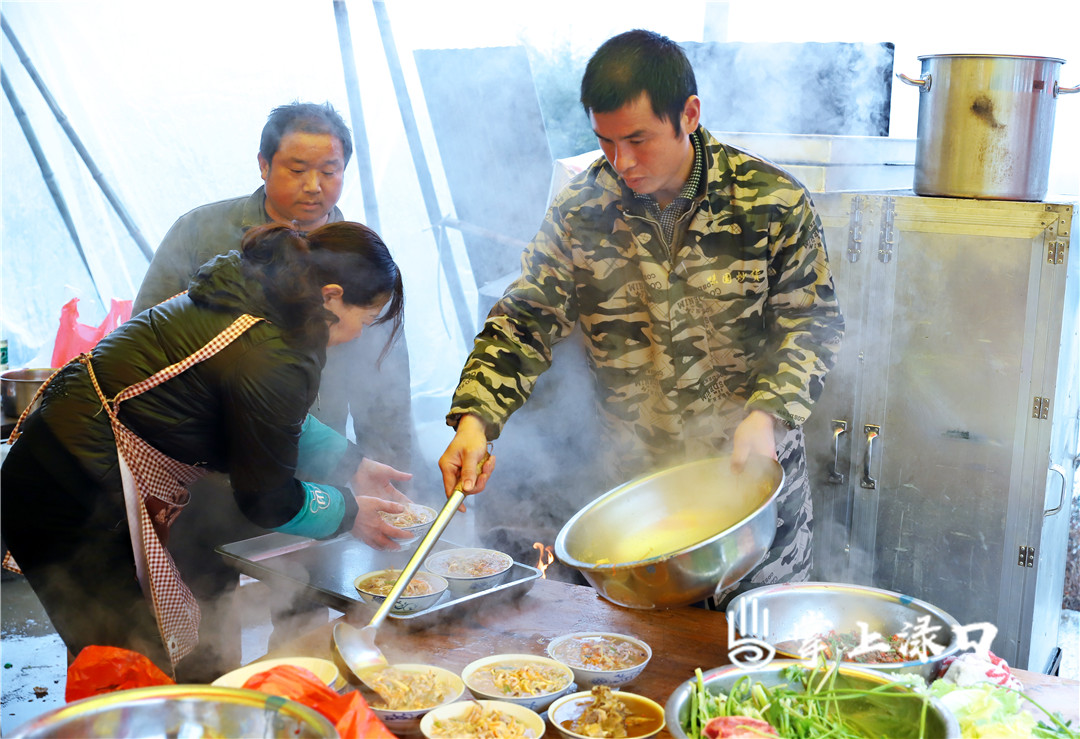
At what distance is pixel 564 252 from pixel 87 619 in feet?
4.70

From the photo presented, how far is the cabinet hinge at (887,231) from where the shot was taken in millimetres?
2764

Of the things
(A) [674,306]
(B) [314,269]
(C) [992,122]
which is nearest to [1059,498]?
(C) [992,122]

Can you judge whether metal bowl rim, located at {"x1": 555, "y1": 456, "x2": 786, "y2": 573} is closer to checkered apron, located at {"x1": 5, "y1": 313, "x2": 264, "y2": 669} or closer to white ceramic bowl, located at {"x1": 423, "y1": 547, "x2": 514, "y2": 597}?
white ceramic bowl, located at {"x1": 423, "y1": 547, "x2": 514, "y2": 597}

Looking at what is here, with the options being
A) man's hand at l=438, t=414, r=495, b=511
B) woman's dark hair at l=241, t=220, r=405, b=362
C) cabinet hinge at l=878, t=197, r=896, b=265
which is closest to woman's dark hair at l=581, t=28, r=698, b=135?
woman's dark hair at l=241, t=220, r=405, b=362

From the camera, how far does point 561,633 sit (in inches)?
67.2

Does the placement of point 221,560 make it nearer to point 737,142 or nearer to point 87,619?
point 87,619

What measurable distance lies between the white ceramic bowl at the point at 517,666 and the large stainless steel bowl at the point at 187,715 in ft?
1.36

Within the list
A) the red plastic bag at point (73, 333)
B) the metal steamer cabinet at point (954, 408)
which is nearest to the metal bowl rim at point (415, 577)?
the metal steamer cabinet at point (954, 408)

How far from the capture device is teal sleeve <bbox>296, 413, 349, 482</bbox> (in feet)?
7.86

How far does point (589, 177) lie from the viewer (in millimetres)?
2115

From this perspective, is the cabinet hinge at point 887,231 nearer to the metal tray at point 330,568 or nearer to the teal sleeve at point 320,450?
the metal tray at point 330,568

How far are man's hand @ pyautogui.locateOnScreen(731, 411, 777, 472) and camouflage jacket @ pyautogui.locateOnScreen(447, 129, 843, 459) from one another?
16 cm

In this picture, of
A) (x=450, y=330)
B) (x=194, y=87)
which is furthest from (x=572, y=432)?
(x=194, y=87)

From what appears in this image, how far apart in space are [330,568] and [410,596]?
0.49 metres
